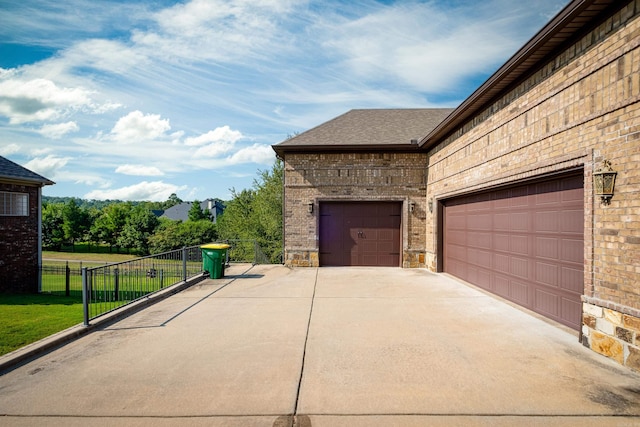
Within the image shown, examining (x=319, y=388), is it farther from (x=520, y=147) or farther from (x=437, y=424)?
(x=520, y=147)

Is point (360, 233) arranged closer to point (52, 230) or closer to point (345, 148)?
point (345, 148)

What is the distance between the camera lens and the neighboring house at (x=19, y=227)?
13656 millimetres

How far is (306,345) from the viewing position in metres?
4.96

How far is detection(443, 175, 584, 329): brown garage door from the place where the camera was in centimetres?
557

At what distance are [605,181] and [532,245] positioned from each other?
2307 millimetres

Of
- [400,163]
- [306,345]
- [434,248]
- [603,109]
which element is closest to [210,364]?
[306,345]

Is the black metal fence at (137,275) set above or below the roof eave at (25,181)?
below

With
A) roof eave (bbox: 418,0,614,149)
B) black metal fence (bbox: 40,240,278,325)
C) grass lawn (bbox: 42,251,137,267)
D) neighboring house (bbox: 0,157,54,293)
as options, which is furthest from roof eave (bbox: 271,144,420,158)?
grass lawn (bbox: 42,251,137,267)

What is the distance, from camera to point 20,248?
14.3 m

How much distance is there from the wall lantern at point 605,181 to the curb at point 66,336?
7.45 m

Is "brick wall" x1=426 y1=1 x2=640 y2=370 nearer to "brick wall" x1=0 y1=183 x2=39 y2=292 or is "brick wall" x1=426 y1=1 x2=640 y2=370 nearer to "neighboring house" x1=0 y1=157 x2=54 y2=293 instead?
"neighboring house" x1=0 y1=157 x2=54 y2=293

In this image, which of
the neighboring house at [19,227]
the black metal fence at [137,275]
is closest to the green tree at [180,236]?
the neighboring house at [19,227]

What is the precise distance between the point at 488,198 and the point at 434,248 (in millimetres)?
3533

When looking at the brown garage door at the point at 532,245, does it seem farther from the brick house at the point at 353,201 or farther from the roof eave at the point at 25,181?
the roof eave at the point at 25,181
